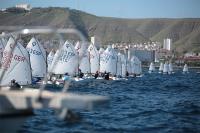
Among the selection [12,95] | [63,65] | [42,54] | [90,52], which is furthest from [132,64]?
[12,95]

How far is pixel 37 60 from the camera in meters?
68.6

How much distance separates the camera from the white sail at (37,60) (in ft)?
224

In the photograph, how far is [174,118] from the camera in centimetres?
3406

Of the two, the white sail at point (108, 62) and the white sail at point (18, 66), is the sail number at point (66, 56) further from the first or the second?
the white sail at point (18, 66)

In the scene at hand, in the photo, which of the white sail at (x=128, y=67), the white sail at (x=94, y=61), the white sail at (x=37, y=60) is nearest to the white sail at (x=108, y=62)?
the white sail at (x=94, y=61)

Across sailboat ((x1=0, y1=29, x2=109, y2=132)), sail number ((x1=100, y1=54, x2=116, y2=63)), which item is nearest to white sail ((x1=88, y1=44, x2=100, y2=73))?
sail number ((x1=100, y1=54, x2=116, y2=63))

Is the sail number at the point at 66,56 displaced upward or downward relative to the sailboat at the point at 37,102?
upward

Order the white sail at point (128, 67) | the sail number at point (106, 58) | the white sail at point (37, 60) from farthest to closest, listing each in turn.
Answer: the white sail at point (128, 67), the sail number at point (106, 58), the white sail at point (37, 60)

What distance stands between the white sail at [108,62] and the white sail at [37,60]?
3520 cm

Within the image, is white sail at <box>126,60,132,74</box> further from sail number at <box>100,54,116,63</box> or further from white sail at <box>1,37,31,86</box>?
white sail at <box>1,37,31,86</box>

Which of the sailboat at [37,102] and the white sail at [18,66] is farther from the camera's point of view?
the white sail at [18,66]

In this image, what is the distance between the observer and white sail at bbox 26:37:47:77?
68.2 meters

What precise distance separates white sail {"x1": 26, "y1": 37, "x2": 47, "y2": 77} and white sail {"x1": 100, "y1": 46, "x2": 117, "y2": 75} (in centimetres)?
3520

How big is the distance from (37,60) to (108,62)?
37.4 m
